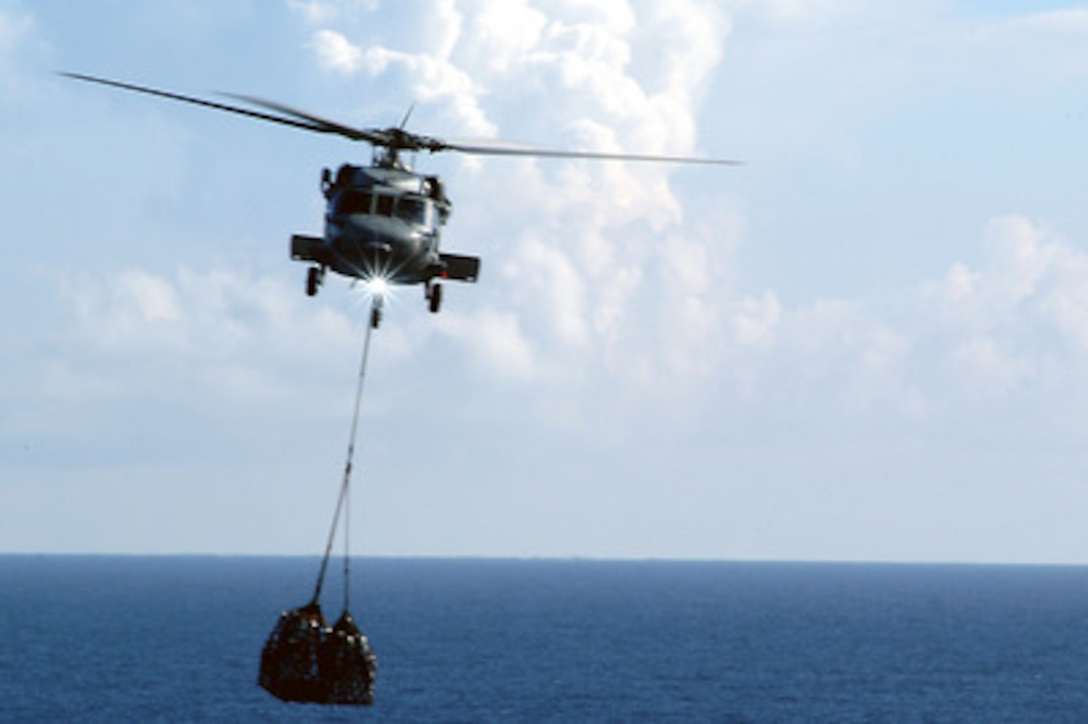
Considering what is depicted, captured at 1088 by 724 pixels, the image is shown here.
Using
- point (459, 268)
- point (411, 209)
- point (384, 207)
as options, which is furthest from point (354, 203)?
point (459, 268)

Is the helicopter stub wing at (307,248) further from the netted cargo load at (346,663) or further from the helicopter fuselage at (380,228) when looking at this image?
the netted cargo load at (346,663)

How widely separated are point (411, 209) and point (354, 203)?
1.41 m

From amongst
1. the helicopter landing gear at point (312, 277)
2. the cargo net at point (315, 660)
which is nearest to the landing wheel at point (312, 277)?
the helicopter landing gear at point (312, 277)

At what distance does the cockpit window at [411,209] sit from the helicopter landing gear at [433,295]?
2582 mm

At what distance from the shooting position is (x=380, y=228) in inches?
1443

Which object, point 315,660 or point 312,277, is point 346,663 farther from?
point 312,277

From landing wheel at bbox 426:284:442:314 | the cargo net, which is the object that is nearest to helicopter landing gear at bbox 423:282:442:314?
landing wheel at bbox 426:284:442:314

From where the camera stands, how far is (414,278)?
38406 mm

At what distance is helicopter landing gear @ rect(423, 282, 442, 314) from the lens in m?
39.8

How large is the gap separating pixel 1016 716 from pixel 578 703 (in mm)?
47285

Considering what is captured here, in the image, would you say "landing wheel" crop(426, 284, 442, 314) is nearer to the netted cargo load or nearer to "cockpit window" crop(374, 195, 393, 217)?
"cockpit window" crop(374, 195, 393, 217)

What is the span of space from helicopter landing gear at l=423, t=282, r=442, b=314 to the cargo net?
8290 mm

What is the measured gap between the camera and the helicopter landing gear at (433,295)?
39750 millimetres

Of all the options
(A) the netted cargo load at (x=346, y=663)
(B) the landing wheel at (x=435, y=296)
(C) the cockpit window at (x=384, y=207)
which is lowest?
(A) the netted cargo load at (x=346, y=663)
